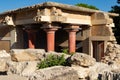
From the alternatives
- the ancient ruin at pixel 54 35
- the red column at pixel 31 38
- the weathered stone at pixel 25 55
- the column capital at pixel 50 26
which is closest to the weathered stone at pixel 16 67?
the ancient ruin at pixel 54 35

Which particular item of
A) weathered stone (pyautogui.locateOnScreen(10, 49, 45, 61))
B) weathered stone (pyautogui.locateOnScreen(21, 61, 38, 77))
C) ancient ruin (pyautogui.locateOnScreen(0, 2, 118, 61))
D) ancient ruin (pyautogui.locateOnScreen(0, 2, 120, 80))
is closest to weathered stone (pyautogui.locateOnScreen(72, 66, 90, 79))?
ancient ruin (pyautogui.locateOnScreen(0, 2, 120, 80))

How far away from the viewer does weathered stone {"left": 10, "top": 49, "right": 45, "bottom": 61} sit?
884cm

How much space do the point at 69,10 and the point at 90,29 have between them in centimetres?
239

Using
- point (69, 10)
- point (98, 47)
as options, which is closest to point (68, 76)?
point (69, 10)

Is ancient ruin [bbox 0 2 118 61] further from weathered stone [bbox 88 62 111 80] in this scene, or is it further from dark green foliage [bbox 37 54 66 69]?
weathered stone [bbox 88 62 111 80]

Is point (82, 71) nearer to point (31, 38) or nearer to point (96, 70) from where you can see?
point (96, 70)

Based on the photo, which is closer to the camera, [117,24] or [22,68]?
[22,68]

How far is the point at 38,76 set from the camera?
20.7 feet

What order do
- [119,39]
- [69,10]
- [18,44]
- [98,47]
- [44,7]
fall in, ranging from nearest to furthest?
[44,7] → [69,10] → [98,47] → [18,44] → [119,39]

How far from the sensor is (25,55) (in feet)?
29.3

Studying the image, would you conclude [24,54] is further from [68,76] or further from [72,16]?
[72,16]

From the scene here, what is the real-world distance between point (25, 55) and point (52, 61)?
1.10 meters

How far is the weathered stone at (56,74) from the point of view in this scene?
6316 millimetres

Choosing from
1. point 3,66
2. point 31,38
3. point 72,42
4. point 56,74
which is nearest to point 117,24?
point 72,42
